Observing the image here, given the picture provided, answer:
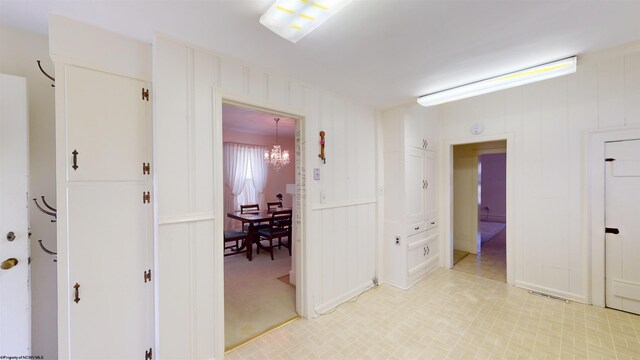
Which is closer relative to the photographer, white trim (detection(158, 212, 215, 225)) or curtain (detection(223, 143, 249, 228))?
Result: white trim (detection(158, 212, 215, 225))

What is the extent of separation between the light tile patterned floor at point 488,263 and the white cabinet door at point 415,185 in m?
1.23

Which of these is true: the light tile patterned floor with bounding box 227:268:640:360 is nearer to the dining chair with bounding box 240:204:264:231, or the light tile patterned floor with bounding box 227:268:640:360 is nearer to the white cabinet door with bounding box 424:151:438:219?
the white cabinet door with bounding box 424:151:438:219

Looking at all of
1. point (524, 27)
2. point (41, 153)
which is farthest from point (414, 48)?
point (41, 153)

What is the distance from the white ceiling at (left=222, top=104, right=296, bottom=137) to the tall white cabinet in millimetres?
1746

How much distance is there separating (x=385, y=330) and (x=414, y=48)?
2455 millimetres

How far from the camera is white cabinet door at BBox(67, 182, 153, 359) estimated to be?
1414 mm

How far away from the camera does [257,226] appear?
4363 millimetres

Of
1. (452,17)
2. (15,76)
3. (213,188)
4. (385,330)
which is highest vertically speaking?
(452,17)

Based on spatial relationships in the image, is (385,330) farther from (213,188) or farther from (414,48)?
(414,48)

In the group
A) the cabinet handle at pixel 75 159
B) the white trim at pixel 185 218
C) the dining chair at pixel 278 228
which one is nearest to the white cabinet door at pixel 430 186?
the dining chair at pixel 278 228

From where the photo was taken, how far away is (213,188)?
1.75m

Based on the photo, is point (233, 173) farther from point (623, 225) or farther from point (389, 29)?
point (623, 225)

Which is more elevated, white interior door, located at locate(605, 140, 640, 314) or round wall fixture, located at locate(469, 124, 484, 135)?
round wall fixture, located at locate(469, 124, 484, 135)

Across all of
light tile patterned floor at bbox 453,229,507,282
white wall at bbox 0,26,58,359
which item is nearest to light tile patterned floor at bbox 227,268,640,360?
light tile patterned floor at bbox 453,229,507,282
